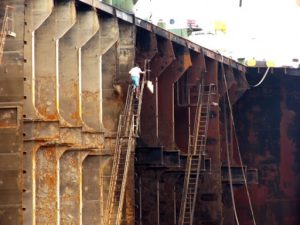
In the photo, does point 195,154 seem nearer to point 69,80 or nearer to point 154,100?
point 154,100

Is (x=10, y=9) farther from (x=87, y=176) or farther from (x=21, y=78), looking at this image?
(x=87, y=176)

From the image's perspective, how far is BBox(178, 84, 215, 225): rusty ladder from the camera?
30334 millimetres

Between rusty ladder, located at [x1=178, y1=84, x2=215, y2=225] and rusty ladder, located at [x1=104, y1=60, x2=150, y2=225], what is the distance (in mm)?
4199

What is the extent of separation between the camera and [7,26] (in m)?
20.0

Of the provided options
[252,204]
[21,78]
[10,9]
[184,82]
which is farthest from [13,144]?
[252,204]

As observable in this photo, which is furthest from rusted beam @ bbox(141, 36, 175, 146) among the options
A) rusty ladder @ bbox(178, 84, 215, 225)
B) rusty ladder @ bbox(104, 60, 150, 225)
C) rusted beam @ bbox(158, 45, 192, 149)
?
rusty ladder @ bbox(104, 60, 150, 225)

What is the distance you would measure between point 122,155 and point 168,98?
473 centimetres

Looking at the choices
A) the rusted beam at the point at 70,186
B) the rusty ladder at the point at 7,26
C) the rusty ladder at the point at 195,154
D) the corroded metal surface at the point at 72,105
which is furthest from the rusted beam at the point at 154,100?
the rusty ladder at the point at 7,26

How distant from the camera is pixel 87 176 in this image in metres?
25.7

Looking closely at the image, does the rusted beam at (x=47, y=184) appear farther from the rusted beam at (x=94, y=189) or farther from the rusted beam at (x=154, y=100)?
the rusted beam at (x=154, y=100)

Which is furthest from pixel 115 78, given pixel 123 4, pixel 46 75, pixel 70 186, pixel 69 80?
pixel 46 75

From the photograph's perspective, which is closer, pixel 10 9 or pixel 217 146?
pixel 10 9

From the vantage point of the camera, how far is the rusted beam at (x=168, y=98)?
1204 inches

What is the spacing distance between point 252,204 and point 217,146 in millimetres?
5264
